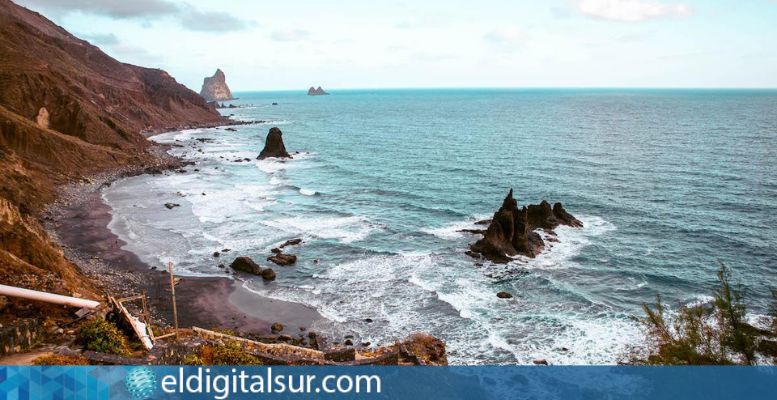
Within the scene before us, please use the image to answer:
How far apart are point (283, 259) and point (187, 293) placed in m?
9.52

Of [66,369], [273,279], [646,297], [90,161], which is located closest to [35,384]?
[66,369]

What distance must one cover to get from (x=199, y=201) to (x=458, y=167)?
45793 millimetres

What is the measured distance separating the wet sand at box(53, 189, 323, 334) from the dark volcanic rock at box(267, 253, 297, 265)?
471cm

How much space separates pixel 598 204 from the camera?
6819cm

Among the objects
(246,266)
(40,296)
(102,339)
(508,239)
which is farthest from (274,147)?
(102,339)

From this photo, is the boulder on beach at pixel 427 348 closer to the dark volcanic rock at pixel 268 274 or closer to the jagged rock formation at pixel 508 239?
the dark volcanic rock at pixel 268 274

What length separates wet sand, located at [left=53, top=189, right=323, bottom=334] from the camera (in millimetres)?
37531

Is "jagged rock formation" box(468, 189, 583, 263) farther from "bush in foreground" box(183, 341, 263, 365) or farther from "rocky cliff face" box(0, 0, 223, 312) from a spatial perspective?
"rocky cliff face" box(0, 0, 223, 312)

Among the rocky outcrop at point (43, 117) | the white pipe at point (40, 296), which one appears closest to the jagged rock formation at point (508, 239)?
the white pipe at point (40, 296)

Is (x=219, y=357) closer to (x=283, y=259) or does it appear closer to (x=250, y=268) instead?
(x=250, y=268)

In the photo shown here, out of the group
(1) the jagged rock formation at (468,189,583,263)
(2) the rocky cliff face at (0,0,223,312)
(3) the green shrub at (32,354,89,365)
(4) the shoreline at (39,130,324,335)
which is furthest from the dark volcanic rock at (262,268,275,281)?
(3) the green shrub at (32,354,89,365)

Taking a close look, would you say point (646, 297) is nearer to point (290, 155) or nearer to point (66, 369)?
point (66, 369)

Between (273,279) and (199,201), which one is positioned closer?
(273,279)

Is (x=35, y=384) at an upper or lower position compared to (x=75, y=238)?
upper
